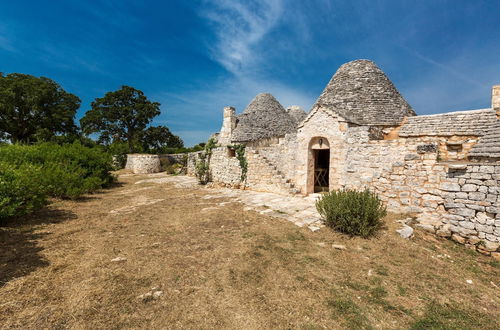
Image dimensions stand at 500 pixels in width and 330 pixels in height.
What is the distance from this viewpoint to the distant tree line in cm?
2312

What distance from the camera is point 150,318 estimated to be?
89.9 inches

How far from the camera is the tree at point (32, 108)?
22.4 meters

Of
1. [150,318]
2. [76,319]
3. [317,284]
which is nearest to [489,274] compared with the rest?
[317,284]

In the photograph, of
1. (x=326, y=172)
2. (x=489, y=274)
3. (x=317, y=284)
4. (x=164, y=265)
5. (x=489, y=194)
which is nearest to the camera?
(x=317, y=284)

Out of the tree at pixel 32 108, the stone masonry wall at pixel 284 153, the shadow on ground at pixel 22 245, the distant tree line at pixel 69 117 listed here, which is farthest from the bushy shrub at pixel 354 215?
the tree at pixel 32 108

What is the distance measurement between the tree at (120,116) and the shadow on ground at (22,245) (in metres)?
25.7

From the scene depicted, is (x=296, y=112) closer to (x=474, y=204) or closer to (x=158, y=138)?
(x=474, y=204)

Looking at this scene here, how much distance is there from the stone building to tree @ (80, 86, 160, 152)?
24.0 m

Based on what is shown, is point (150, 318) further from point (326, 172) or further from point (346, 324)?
point (326, 172)

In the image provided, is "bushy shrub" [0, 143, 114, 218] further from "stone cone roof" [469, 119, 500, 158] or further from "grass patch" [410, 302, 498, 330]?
"stone cone roof" [469, 119, 500, 158]

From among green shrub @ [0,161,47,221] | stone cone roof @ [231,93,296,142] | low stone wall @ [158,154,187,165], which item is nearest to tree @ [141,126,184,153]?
low stone wall @ [158,154,187,165]

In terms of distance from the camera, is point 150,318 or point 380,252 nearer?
point 150,318

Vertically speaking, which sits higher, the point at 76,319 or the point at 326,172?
the point at 326,172

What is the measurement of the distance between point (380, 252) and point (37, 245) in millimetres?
6488
